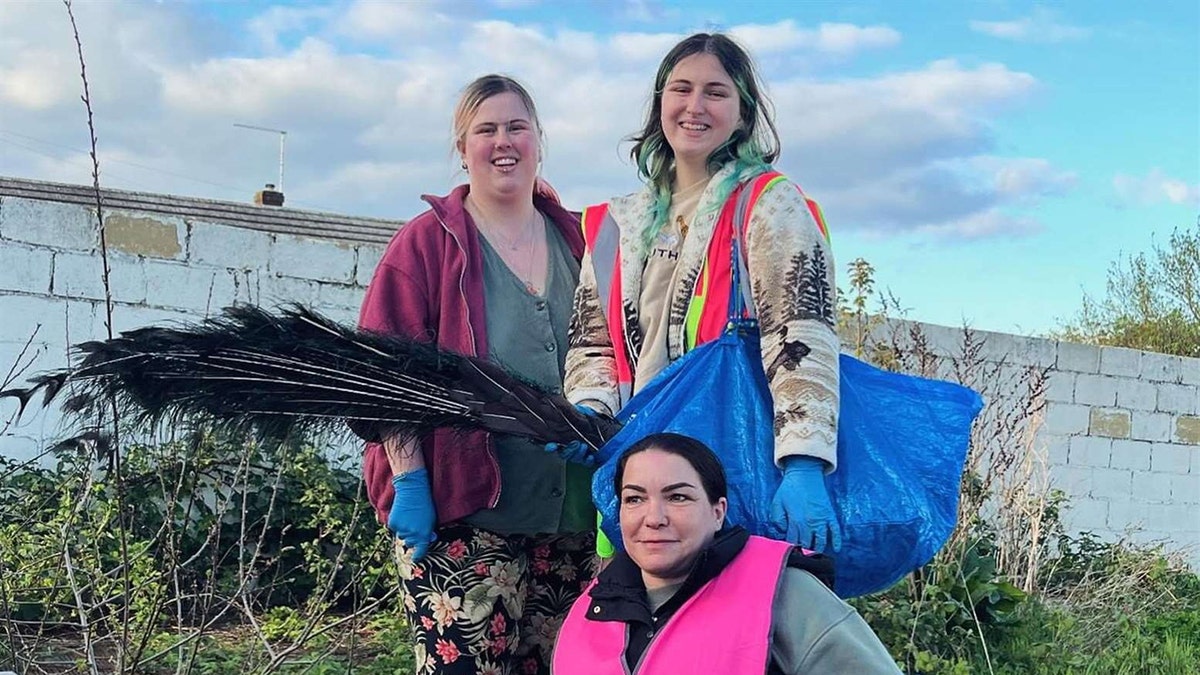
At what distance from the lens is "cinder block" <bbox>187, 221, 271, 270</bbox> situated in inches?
252

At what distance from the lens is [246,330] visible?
8.48 ft

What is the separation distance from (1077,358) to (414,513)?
25.5 ft

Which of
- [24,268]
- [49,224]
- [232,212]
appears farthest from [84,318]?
[232,212]

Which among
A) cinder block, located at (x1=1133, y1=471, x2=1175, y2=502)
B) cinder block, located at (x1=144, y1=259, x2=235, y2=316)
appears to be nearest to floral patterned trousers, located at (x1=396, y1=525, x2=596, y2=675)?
cinder block, located at (x1=144, y1=259, x2=235, y2=316)

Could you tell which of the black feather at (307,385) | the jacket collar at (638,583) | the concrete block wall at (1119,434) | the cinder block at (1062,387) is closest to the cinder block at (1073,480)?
the concrete block wall at (1119,434)

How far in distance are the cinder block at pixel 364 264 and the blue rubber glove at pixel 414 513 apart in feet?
13.6

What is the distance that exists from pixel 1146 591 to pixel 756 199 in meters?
6.23

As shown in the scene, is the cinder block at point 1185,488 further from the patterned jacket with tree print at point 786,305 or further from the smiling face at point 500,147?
the patterned jacket with tree print at point 786,305

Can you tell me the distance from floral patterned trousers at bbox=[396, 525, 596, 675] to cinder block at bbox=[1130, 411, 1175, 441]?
8.04 metres

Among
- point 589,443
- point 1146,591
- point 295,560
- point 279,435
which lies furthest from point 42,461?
point 1146,591

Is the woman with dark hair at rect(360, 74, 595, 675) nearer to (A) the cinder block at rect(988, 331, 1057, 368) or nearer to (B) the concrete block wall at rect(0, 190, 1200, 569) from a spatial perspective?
(B) the concrete block wall at rect(0, 190, 1200, 569)

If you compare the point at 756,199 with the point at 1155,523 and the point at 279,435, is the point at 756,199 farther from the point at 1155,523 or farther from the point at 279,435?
the point at 1155,523

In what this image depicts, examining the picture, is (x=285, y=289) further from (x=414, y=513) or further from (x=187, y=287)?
(x=414, y=513)

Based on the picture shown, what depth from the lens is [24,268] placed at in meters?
6.07
